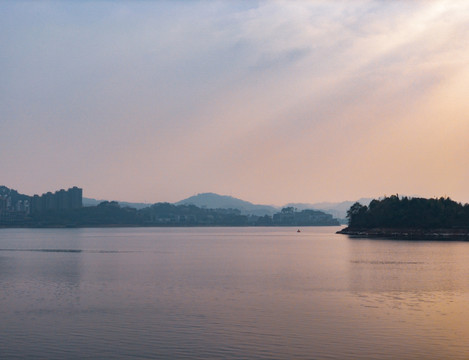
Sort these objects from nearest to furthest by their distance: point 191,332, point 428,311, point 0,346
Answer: point 0,346 < point 191,332 < point 428,311

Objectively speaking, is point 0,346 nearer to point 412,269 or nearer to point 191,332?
point 191,332

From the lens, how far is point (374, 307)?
54469 mm

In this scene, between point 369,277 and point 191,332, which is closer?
point 191,332

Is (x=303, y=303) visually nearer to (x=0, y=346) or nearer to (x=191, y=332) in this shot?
(x=191, y=332)

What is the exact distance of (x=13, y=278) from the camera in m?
83.1

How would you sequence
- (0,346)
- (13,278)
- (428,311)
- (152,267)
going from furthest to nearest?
(152,267) → (13,278) → (428,311) → (0,346)

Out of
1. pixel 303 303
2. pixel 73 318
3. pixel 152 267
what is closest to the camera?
pixel 73 318

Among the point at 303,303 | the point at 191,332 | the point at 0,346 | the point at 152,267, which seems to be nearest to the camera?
the point at 0,346

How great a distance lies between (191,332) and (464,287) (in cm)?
4064

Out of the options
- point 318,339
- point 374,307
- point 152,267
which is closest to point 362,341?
point 318,339

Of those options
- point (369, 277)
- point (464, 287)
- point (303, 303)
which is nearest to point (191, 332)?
point (303, 303)

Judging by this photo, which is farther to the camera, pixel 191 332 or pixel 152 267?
pixel 152 267

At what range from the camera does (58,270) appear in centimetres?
9781

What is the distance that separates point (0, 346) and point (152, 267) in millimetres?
65467
